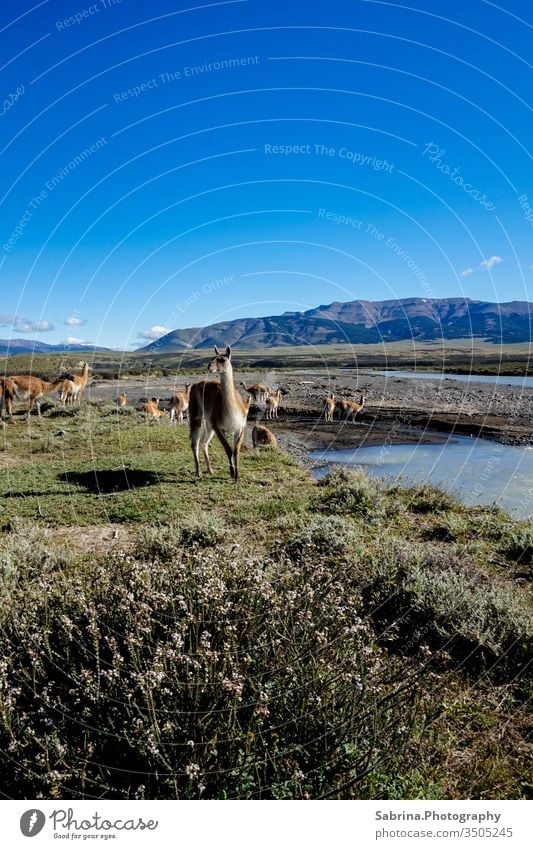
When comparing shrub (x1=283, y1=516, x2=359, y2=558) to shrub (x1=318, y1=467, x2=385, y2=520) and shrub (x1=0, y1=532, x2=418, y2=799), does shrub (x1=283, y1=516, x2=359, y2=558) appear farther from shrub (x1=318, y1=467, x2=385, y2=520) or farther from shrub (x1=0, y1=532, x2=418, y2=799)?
shrub (x1=0, y1=532, x2=418, y2=799)

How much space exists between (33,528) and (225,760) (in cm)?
583

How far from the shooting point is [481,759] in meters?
3.40

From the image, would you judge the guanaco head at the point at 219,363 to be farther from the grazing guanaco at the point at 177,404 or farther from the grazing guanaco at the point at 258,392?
the grazing guanaco at the point at 258,392

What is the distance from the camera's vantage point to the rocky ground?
20.8 metres

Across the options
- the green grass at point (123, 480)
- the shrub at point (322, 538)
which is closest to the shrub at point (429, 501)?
the green grass at point (123, 480)

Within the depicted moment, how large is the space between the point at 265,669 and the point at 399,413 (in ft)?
84.8

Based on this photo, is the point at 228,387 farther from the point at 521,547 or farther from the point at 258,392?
the point at 258,392

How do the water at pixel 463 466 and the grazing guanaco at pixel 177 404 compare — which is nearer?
the water at pixel 463 466

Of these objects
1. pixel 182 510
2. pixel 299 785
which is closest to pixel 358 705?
pixel 299 785
